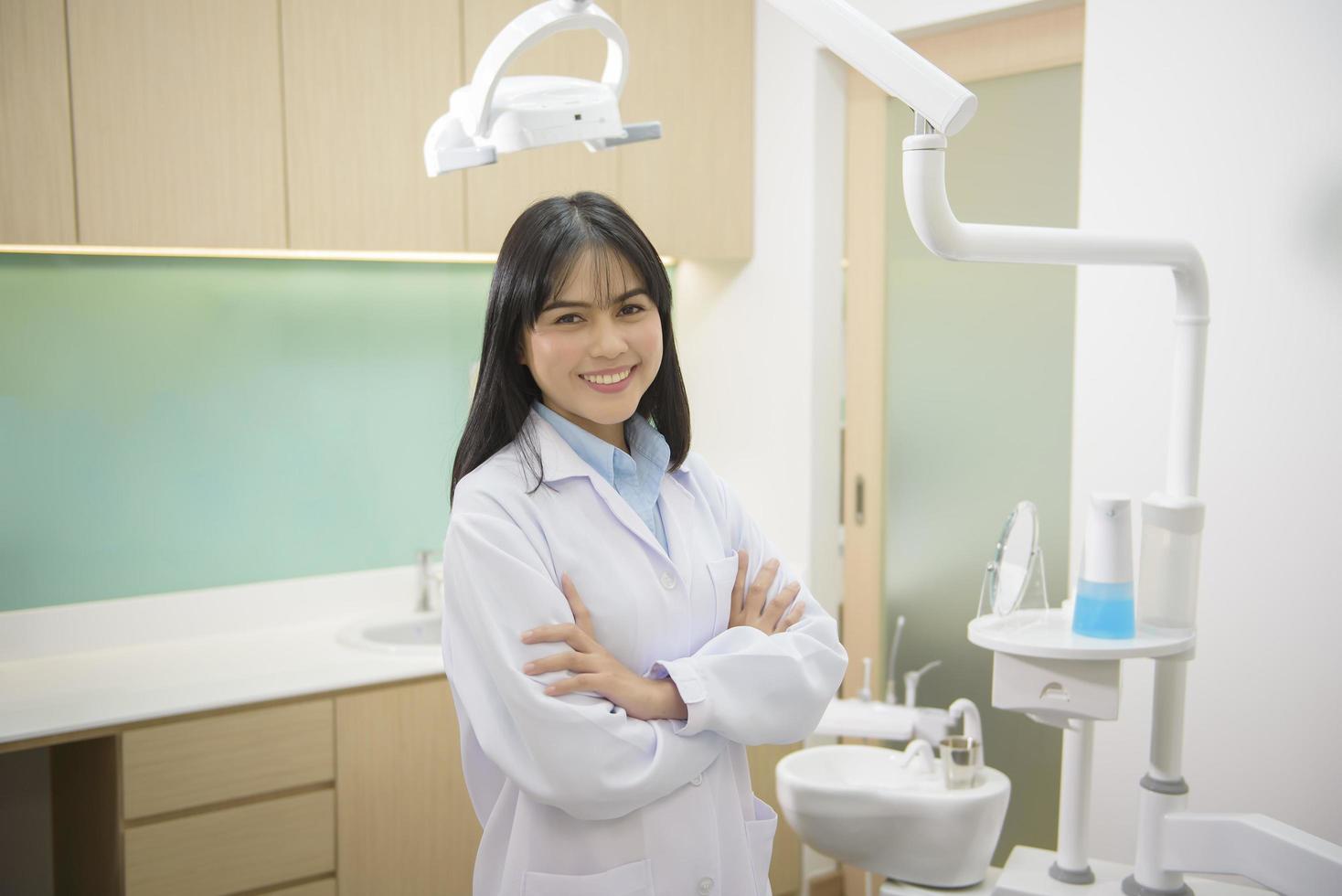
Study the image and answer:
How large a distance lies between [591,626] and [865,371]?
6.31 ft

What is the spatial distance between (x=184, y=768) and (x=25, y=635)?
0.62m

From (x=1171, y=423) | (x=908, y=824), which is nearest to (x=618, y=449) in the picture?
(x=1171, y=423)

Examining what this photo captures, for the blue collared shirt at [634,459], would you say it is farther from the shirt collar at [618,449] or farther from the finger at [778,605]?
the finger at [778,605]

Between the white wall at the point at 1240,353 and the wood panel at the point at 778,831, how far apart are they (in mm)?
829

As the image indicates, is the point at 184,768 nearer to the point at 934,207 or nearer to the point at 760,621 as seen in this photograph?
the point at 760,621

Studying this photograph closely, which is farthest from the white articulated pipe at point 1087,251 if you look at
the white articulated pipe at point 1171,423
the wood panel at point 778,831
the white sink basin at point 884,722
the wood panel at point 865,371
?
the wood panel at point 778,831

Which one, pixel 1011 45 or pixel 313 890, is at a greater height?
pixel 1011 45

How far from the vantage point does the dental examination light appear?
1408mm

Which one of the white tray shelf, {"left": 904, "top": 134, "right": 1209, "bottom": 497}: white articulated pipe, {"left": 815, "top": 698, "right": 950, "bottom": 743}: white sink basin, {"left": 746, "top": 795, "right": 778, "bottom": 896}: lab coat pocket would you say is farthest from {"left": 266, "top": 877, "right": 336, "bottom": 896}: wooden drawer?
{"left": 904, "top": 134, "right": 1209, "bottom": 497}: white articulated pipe

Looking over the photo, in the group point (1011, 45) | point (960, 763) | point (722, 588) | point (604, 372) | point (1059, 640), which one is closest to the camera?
point (604, 372)

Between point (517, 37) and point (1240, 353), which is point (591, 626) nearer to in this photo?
point (517, 37)

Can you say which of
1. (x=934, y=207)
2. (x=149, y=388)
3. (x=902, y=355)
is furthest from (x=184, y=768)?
(x=902, y=355)

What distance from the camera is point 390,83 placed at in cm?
266

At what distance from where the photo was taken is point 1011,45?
2795 millimetres
